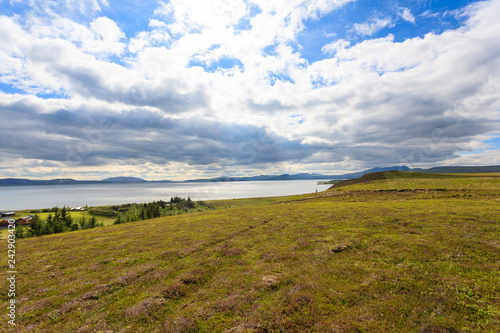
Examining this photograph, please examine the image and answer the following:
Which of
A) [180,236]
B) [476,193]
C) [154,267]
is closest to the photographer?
[154,267]

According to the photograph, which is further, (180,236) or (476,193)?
(476,193)

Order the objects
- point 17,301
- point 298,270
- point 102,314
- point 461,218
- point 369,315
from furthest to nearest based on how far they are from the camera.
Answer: point 461,218
point 298,270
point 17,301
point 102,314
point 369,315

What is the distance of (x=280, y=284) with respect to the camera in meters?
14.5

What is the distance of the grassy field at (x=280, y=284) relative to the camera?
35.0 ft

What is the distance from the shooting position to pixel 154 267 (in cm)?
1941

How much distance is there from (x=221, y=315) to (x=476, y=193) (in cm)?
7260

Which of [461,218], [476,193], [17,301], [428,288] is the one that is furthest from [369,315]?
[476,193]

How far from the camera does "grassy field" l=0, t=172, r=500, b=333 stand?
10.7 metres

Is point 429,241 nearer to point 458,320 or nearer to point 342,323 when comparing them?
point 458,320

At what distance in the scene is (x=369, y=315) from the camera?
10.5 meters

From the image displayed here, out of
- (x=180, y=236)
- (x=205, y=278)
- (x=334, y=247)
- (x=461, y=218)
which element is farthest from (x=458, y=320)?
(x=180, y=236)

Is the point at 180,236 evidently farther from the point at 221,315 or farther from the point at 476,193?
the point at 476,193

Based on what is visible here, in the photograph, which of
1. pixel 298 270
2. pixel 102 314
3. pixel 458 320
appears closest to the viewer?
pixel 458 320

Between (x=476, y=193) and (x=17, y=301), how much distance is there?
84638mm
